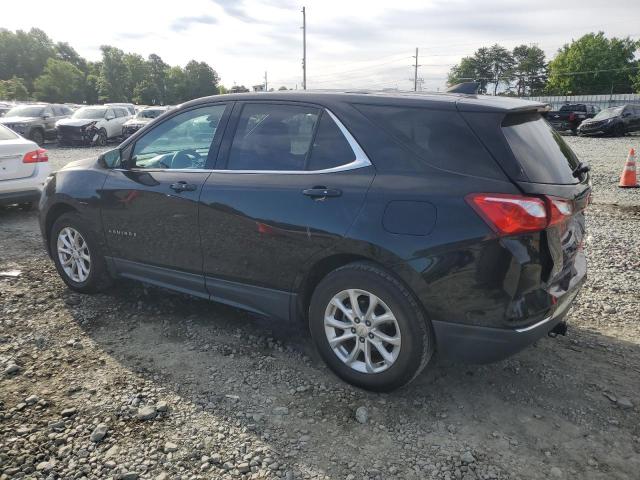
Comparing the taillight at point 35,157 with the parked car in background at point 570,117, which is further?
the parked car in background at point 570,117

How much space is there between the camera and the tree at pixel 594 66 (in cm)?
8294

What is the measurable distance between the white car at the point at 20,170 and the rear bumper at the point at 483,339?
23.4ft

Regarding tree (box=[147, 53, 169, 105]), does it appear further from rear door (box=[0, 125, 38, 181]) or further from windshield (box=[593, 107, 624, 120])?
rear door (box=[0, 125, 38, 181])

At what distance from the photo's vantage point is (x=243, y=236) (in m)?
3.58

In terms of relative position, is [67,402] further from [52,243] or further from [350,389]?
[52,243]

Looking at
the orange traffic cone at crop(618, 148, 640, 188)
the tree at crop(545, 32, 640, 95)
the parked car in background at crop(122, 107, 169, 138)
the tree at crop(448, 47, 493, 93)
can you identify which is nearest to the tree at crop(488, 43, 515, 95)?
the tree at crop(448, 47, 493, 93)

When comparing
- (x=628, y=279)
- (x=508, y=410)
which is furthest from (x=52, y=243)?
(x=628, y=279)

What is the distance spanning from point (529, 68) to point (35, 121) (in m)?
109

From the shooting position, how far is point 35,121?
69.6 feet

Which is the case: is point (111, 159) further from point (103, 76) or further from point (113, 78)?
point (103, 76)

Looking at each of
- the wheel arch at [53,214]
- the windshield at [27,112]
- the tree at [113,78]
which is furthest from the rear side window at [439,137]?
the tree at [113,78]

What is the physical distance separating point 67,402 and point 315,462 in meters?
1.60

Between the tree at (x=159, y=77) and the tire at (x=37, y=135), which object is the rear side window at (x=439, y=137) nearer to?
the tire at (x=37, y=135)

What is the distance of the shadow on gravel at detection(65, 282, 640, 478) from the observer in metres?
2.73
